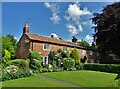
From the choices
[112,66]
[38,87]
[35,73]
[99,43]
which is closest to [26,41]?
[35,73]

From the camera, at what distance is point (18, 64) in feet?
107

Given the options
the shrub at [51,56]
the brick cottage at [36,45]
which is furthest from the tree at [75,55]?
the shrub at [51,56]

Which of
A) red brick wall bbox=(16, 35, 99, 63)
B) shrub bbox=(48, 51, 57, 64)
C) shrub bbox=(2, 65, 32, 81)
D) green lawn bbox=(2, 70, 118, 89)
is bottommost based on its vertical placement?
green lawn bbox=(2, 70, 118, 89)

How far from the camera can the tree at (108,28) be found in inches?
1511

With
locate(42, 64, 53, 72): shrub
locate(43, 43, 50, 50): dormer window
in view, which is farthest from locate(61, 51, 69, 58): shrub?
locate(42, 64, 53, 72): shrub

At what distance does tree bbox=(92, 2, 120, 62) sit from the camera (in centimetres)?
3839

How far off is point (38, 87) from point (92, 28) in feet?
81.4

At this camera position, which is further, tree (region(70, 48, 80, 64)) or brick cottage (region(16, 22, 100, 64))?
tree (region(70, 48, 80, 64))

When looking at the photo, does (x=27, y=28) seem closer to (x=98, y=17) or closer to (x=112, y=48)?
(x=98, y=17)

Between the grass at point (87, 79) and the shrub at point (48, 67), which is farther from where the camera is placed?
the shrub at point (48, 67)

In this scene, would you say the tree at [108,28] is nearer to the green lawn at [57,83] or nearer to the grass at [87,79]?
the grass at [87,79]

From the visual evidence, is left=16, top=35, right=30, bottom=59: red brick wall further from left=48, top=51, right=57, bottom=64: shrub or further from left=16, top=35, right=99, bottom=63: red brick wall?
left=48, top=51, right=57, bottom=64: shrub

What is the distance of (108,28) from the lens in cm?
3925

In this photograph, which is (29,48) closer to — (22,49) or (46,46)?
(22,49)
